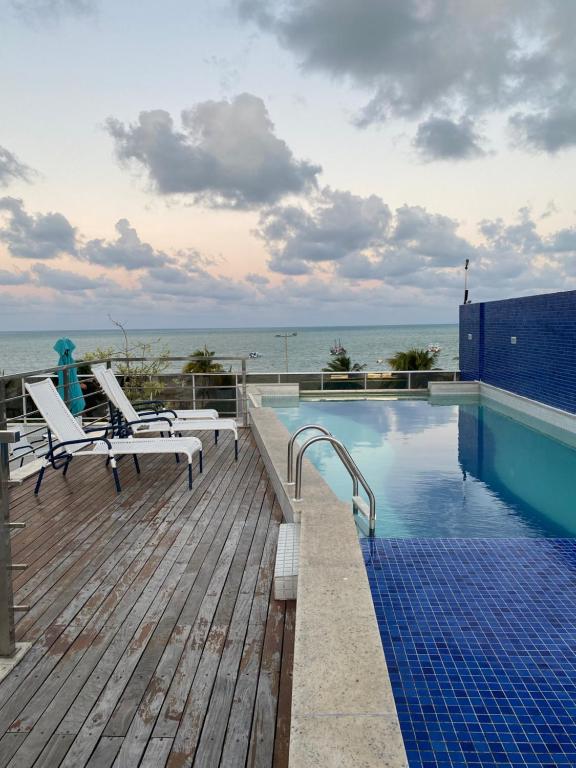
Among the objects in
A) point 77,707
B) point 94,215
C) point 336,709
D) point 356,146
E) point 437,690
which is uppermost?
point 356,146

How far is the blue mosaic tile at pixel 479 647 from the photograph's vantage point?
2.50 meters

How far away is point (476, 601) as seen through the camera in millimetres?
3680

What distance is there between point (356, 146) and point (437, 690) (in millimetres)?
13861

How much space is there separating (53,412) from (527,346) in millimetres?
10718

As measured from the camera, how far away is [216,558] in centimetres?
332

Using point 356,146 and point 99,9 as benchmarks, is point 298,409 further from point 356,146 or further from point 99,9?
point 99,9

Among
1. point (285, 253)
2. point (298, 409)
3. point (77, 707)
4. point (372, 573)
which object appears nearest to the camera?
point (77, 707)

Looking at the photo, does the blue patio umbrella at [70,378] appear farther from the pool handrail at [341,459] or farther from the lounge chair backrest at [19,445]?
the pool handrail at [341,459]

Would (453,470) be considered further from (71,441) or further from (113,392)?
(71,441)

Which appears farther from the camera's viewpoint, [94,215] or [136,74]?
[94,215]

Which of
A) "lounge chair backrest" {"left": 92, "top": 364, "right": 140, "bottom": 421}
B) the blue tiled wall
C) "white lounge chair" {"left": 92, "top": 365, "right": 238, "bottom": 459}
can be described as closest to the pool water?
the blue tiled wall

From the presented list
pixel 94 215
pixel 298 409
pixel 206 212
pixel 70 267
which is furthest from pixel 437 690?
pixel 70 267

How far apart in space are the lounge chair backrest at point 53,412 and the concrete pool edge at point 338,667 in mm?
2603

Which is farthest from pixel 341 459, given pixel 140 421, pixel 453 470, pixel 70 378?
pixel 70 378
